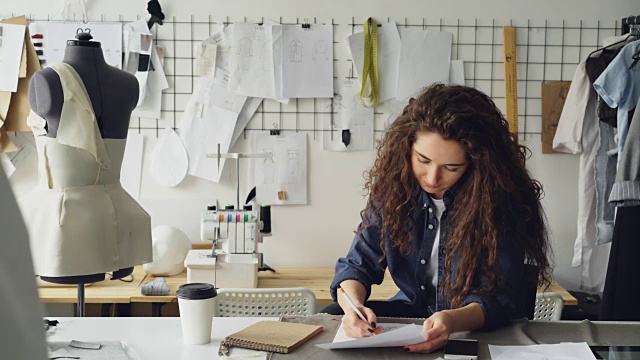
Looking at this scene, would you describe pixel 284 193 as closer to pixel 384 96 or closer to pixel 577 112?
pixel 384 96

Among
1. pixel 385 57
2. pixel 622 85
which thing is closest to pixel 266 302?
pixel 385 57

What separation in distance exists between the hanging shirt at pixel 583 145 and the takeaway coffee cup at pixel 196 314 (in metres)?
2.37

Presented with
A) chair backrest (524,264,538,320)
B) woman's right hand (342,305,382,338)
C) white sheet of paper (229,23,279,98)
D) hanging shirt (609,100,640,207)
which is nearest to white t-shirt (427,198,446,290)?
chair backrest (524,264,538,320)

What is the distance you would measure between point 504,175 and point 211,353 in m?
0.96

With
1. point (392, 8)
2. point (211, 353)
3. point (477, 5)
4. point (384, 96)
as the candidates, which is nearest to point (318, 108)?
point (384, 96)

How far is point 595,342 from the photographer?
1865mm

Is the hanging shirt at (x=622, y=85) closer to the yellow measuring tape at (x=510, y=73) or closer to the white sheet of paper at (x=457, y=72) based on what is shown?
the yellow measuring tape at (x=510, y=73)

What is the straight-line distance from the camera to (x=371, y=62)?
12.7 feet

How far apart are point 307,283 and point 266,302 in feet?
3.22

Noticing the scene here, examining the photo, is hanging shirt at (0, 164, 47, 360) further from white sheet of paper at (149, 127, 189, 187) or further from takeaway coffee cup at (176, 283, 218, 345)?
white sheet of paper at (149, 127, 189, 187)

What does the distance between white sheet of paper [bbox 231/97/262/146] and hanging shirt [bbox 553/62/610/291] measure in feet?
4.89

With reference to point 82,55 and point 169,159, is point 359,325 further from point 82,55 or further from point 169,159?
point 169,159

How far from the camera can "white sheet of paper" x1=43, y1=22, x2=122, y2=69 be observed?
12.5ft

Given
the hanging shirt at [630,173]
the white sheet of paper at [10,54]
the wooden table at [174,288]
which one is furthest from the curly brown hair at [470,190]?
the white sheet of paper at [10,54]
